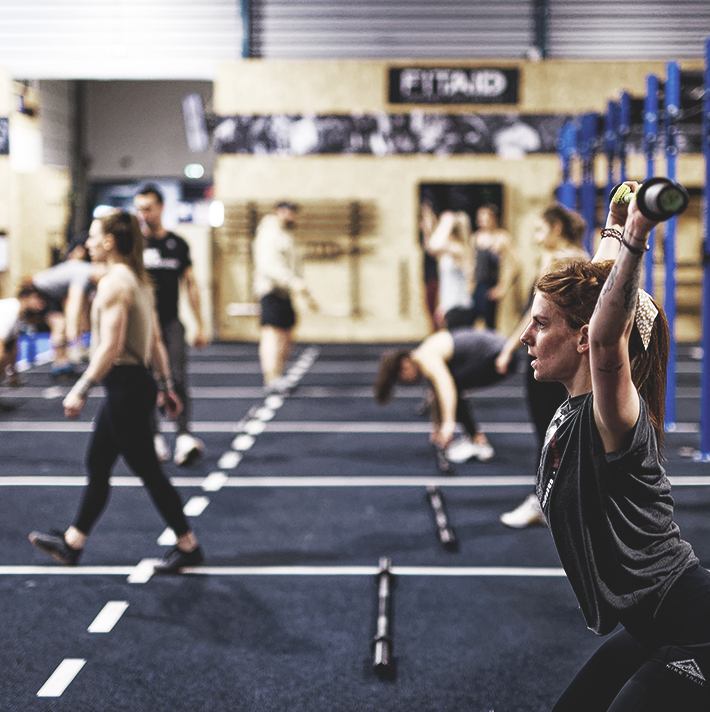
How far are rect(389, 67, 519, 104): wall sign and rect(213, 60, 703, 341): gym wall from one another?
92 millimetres

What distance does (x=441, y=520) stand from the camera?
4891mm

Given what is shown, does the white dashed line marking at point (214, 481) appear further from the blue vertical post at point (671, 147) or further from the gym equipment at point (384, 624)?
the blue vertical post at point (671, 147)

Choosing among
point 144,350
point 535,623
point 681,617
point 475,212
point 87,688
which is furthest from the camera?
point 475,212

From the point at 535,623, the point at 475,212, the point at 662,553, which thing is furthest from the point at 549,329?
the point at 475,212

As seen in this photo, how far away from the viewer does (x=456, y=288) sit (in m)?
7.58

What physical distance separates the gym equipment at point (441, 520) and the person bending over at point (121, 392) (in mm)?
1236

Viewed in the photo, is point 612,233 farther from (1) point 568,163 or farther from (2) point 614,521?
(1) point 568,163

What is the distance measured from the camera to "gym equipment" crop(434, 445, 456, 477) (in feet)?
19.8

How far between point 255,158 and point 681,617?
12.8 meters

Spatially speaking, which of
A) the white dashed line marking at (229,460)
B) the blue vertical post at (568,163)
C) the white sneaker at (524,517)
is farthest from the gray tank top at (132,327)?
the blue vertical post at (568,163)

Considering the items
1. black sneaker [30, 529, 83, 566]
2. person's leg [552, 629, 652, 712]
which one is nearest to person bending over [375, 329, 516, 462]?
black sneaker [30, 529, 83, 566]

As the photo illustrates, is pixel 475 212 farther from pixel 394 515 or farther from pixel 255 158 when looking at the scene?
pixel 394 515

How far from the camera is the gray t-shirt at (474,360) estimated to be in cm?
582

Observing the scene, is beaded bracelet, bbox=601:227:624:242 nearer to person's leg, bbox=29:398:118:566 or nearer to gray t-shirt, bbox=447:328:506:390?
person's leg, bbox=29:398:118:566
